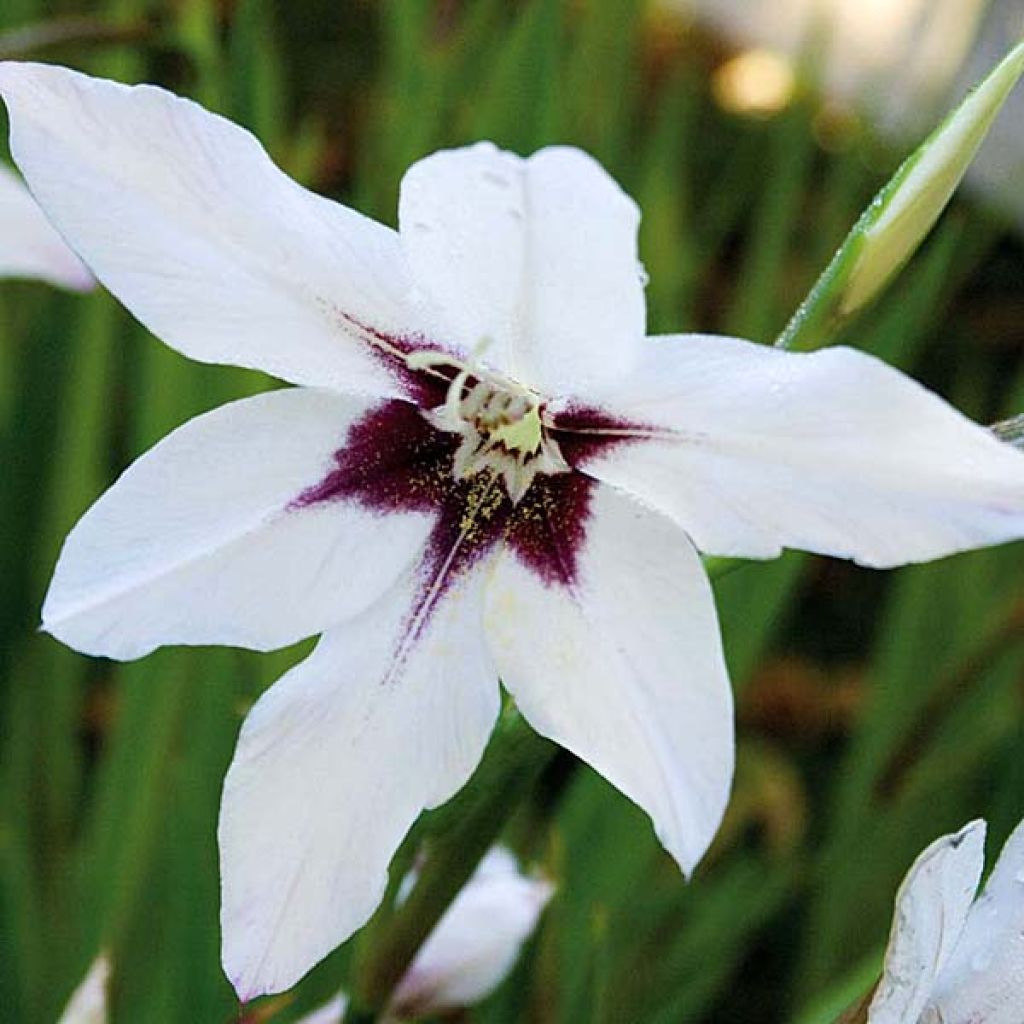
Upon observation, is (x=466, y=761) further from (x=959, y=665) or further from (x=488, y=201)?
(x=959, y=665)

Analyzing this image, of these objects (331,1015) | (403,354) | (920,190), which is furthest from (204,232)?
(331,1015)

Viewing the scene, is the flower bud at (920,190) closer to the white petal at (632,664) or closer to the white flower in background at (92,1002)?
the white petal at (632,664)

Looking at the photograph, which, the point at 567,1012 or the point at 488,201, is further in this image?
the point at 567,1012

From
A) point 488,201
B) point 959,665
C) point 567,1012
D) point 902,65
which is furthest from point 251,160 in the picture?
point 902,65

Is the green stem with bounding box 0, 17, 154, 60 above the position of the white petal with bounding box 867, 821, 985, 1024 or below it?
above

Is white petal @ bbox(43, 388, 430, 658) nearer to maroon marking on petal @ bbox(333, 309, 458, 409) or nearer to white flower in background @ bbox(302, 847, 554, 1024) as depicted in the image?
maroon marking on petal @ bbox(333, 309, 458, 409)

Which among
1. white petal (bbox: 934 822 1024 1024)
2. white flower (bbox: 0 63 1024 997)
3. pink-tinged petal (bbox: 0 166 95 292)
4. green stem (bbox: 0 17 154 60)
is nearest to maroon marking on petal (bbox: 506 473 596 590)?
white flower (bbox: 0 63 1024 997)
